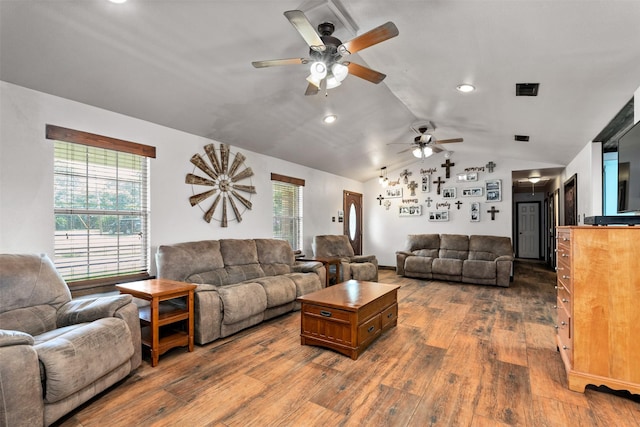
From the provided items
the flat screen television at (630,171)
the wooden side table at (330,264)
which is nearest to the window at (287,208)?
the wooden side table at (330,264)

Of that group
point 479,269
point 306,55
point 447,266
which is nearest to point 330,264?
point 447,266

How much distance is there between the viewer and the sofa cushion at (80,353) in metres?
1.77

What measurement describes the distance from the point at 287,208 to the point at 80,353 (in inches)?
163

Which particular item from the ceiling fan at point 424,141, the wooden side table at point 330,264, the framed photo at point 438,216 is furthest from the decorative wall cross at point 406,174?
the wooden side table at point 330,264

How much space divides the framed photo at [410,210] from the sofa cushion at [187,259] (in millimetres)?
5127

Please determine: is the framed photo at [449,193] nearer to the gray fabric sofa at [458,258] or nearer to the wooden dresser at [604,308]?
the gray fabric sofa at [458,258]

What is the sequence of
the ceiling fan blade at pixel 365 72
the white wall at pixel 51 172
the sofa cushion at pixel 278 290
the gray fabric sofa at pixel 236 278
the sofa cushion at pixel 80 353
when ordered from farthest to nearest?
the sofa cushion at pixel 278 290, the gray fabric sofa at pixel 236 278, the white wall at pixel 51 172, the ceiling fan blade at pixel 365 72, the sofa cushion at pixel 80 353

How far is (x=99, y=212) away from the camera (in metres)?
3.19

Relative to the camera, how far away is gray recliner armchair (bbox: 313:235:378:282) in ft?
19.2

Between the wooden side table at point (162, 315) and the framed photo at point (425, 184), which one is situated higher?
the framed photo at point (425, 184)

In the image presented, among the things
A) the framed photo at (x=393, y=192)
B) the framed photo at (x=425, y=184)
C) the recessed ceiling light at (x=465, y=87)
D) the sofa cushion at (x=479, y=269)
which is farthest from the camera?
the framed photo at (x=393, y=192)

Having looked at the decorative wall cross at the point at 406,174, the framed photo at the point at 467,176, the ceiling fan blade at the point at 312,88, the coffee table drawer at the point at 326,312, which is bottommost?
the coffee table drawer at the point at 326,312

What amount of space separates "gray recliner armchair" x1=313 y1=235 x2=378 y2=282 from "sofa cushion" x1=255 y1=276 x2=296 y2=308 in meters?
1.97

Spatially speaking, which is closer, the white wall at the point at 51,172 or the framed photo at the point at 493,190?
the white wall at the point at 51,172
